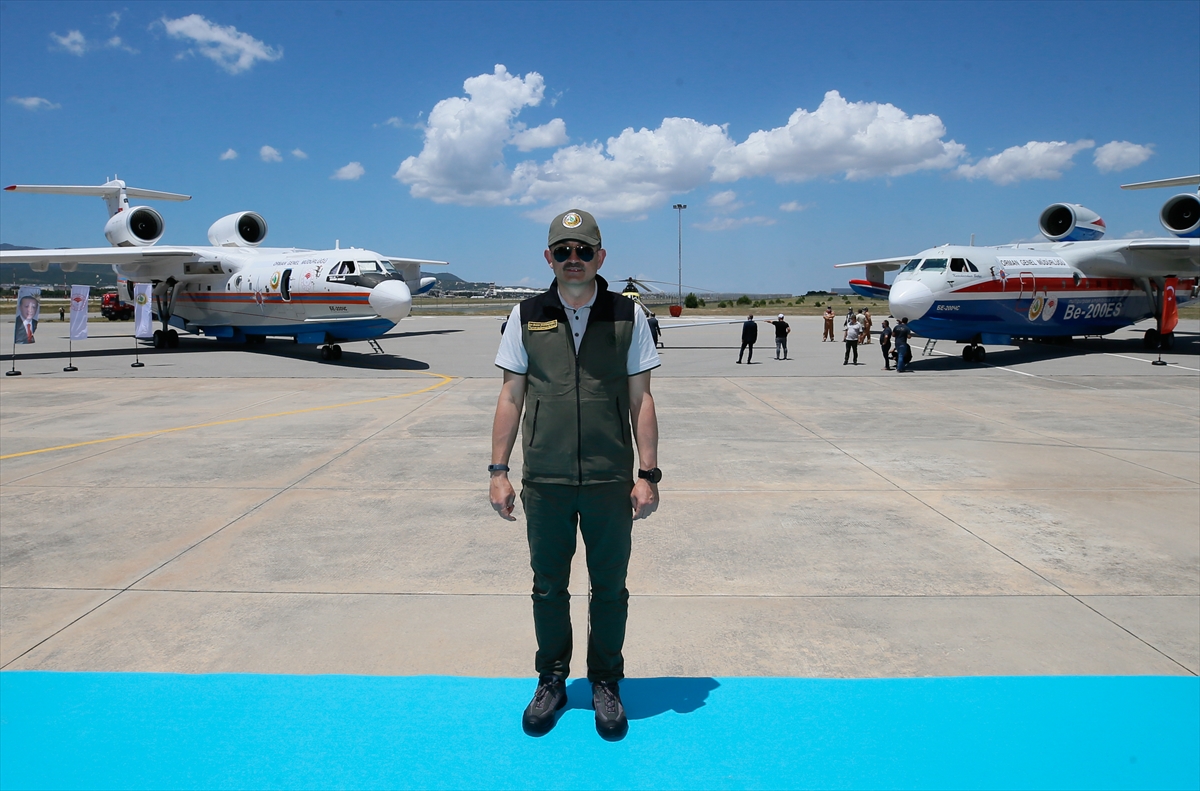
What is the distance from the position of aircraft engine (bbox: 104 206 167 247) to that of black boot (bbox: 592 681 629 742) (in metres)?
29.8

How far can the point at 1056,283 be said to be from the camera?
69.3 ft

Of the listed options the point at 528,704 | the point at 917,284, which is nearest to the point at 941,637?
the point at 528,704

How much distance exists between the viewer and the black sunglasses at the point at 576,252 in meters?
2.96

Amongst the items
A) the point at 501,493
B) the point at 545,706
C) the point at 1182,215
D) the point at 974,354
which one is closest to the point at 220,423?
the point at 501,493

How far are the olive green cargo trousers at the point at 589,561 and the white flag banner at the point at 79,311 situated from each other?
19466mm

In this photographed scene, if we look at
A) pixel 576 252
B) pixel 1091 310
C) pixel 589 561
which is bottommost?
pixel 589 561

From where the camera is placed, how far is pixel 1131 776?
8.61 feet

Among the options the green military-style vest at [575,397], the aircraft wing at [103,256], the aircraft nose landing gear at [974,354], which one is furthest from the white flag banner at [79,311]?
the aircraft nose landing gear at [974,354]

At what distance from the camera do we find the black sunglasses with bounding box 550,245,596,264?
2.96 metres

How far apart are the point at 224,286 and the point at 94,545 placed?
20.2 m

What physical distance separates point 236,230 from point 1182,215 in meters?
31.9

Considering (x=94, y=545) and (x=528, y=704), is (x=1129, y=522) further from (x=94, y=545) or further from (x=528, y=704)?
(x=94, y=545)

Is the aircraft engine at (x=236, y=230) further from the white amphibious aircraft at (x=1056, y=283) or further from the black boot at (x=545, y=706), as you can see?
the black boot at (x=545, y=706)

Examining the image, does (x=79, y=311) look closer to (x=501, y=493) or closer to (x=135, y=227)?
(x=135, y=227)
